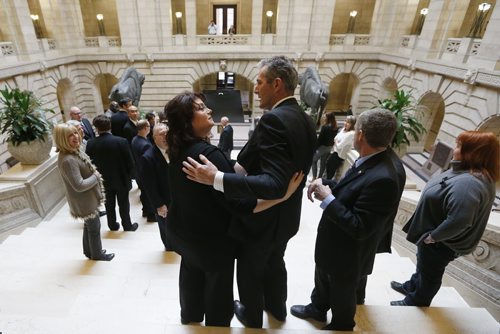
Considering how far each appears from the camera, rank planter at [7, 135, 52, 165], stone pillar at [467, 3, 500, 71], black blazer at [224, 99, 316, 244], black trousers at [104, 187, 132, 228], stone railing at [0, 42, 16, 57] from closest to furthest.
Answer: black blazer at [224, 99, 316, 244], black trousers at [104, 187, 132, 228], planter at [7, 135, 52, 165], stone pillar at [467, 3, 500, 71], stone railing at [0, 42, 16, 57]

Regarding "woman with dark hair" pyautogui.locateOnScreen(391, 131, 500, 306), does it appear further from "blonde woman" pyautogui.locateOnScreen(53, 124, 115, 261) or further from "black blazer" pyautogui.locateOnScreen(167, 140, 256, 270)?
"blonde woman" pyautogui.locateOnScreen(53, 124, 115, 261)

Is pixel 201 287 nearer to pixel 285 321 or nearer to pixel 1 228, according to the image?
pixel 285 321

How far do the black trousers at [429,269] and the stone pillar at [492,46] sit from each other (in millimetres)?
8046

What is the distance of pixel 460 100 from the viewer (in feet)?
30.0

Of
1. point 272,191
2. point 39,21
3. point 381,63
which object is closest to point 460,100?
point 381,63

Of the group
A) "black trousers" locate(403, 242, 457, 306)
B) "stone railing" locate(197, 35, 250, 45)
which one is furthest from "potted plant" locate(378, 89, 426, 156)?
"stone railing" locate(197, 35, 250, 45)

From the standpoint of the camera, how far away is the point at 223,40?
14234 mm

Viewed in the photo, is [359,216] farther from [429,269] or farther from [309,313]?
[429,269]

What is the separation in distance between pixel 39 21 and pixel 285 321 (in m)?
17.4

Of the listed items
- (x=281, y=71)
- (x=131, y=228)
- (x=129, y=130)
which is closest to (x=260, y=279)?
(x=281, y=71)

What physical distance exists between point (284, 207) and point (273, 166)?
0.40 meters

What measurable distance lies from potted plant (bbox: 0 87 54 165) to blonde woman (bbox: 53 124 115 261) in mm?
2581

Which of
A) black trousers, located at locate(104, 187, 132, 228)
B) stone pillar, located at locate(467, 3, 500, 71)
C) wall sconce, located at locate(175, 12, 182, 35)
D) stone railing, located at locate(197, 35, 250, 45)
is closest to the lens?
black trousers, located at locate(104, 187, 132, 228)

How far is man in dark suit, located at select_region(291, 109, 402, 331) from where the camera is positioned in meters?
1.71
